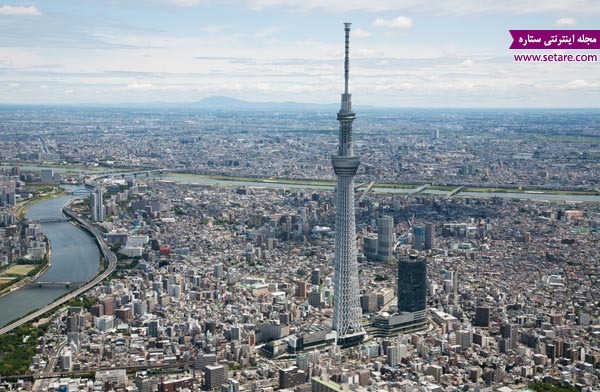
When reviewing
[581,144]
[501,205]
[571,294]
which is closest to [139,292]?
[571,294]

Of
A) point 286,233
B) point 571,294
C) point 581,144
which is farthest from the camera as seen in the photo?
point 581,144

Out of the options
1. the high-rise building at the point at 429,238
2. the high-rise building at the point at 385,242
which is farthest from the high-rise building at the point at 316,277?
the high-rise building at the point at 429,238

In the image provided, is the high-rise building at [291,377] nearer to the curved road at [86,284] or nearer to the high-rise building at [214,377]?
the high-rise building at [214,377]

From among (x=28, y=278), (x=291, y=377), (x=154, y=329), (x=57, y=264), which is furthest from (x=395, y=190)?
(x=291, y=377)

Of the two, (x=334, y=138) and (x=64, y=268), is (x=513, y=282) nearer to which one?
(x=64, y=268)

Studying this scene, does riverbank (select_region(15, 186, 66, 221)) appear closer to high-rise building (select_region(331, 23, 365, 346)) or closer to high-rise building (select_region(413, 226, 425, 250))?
high-rise building (select_region(413, 226, 425, 250))
